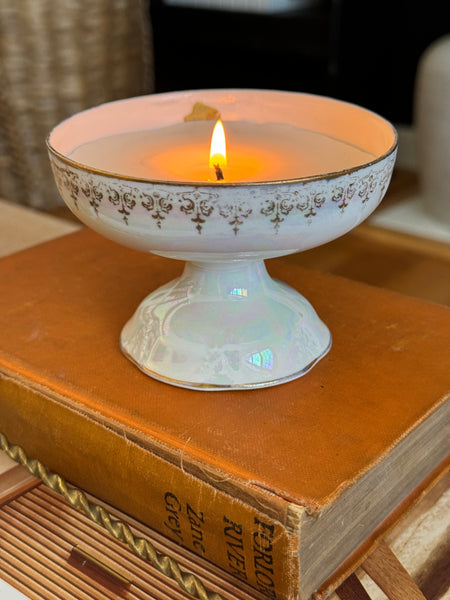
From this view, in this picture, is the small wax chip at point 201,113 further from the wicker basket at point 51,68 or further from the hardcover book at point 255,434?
the wicker basket at point 51,68

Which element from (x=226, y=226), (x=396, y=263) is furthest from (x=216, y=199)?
(x=396, y=263)

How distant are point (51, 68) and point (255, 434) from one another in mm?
977

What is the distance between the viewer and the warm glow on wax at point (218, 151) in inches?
16.2

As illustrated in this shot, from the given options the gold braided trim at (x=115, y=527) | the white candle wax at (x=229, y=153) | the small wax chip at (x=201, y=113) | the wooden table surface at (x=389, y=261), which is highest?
the small wax chip at (x=201, y=113)

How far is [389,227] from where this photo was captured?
3.86 feet

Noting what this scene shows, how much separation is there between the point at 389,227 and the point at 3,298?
0.79 meters

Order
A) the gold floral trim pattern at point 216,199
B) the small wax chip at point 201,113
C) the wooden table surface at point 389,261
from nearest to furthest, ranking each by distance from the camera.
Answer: the gold floral trim pattern at point 216,199, the small wax chip at point 201,113, the wooden table surface at point 389,261

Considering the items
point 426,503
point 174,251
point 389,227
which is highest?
point 174,251

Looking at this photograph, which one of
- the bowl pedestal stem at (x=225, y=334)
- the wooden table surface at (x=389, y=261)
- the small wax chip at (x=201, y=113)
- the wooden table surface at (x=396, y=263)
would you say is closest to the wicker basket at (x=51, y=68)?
the wooden table surface at (x=396, y=263)

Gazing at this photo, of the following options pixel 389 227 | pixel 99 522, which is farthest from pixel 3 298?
pixel 389 227

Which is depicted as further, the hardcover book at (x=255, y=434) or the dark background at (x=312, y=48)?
the dark background at (x=312, y=48)

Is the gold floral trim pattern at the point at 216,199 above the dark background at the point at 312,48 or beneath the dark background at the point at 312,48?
above

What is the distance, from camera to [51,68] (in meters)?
1.18

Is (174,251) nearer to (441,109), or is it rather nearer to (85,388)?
(85,388)
